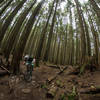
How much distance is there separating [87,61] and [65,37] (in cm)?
601

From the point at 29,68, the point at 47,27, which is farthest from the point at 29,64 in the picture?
the point at 47,27

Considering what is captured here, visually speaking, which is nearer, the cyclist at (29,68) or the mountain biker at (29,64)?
the cyclist at (29,68)

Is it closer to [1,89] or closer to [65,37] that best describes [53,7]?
[65,37]

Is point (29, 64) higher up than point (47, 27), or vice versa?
point (47, 27)

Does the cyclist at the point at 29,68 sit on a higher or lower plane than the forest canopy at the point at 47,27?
lower

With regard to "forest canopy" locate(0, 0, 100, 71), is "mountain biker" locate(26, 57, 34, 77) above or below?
below

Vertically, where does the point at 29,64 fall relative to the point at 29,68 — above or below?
above

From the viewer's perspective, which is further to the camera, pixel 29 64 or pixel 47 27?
pixel 47 27

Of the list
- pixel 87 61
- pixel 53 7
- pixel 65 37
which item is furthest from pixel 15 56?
pixel 65 37

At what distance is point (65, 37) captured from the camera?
9.87m

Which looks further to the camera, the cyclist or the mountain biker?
the mountain biker

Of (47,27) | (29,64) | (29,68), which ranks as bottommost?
(29,68)

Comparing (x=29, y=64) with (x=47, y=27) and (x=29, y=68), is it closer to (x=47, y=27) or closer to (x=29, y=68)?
(x=29, y=68)

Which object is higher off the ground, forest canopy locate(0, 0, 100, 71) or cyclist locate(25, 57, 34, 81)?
forest canopy locate(0, 0, 100, 71)
